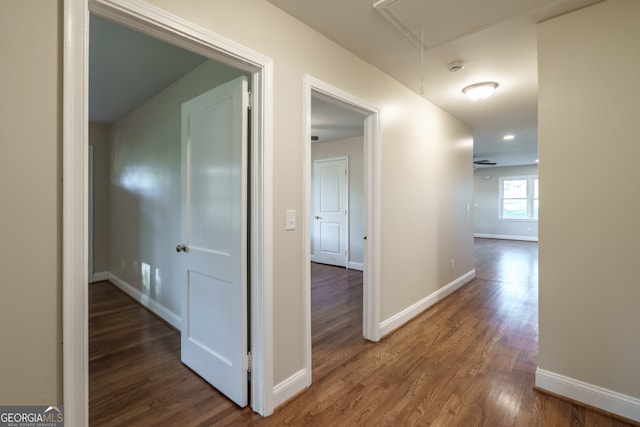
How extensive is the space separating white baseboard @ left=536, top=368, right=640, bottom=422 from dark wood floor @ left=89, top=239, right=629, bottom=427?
65 millimetres

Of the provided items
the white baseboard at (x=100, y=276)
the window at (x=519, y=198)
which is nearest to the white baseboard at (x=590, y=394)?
the white baseboard at (x=100, y=276)

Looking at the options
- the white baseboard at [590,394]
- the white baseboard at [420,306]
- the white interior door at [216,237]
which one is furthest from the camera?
the white baseboard at [420,306]

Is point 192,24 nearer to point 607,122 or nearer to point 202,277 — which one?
point 202,277

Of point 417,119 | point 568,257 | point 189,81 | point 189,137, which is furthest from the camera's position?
point 417,119

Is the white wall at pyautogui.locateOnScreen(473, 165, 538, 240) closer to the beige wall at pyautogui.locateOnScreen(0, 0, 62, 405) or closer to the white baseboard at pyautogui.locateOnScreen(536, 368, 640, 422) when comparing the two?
the white baseboard at pyautogui.locateOnScreen(536, 368, 640, 422)

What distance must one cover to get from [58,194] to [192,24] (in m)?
0.98

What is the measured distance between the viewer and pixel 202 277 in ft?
6.82

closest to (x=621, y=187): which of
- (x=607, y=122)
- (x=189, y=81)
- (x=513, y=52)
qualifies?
(x=607, y=122)

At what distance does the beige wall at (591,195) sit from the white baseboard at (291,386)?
163cm

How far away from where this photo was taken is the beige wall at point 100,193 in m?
4.59

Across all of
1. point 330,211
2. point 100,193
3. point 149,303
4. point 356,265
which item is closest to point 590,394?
point 356,265

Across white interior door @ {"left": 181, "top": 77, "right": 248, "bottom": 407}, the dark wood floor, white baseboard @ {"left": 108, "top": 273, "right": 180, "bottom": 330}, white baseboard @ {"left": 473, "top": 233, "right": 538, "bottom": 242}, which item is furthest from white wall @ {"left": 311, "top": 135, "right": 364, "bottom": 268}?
white baseboard @ {"left": 473, "top": 233, "right": 538, "bottom": 242}

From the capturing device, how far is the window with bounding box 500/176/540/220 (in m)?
9.46

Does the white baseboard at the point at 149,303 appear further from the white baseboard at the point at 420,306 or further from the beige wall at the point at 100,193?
the white baseboard at the point at 420,306
